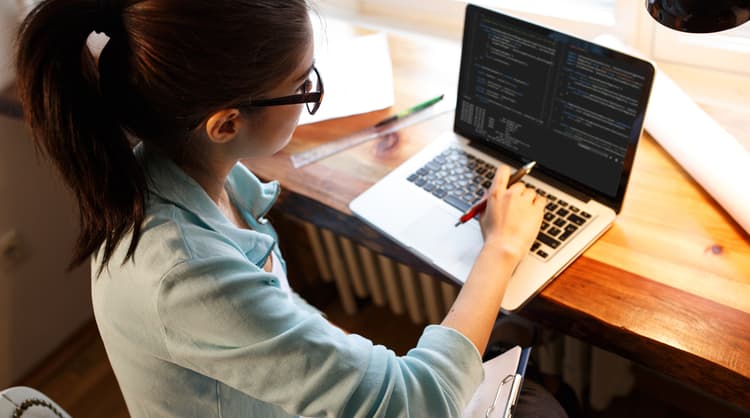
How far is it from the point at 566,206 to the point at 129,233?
0.61 meters

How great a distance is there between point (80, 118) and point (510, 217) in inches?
22.2

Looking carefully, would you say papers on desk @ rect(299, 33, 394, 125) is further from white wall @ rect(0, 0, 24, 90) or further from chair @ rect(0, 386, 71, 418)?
white wall @ rect(0, 0, 24, 90)

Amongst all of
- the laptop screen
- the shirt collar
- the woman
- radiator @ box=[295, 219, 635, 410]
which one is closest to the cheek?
the woman

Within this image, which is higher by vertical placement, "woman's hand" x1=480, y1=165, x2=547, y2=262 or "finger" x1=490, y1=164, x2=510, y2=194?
"finger" x1=490, y1=164, x2=510, y2=194

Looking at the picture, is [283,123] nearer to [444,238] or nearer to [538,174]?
[444,238]

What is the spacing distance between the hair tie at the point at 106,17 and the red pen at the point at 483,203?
0.54m

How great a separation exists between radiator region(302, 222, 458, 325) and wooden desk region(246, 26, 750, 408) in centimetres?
38

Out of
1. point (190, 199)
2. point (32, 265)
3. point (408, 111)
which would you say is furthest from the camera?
point (32, 265)

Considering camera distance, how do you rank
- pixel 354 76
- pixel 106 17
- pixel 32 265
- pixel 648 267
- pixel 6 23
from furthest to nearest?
pixel 32 265
pixel 6 23
pixel 354 76
pixel 648 267
pixel 106 17

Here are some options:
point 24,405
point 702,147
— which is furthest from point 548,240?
point 24,405

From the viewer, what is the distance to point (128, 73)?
0.78m

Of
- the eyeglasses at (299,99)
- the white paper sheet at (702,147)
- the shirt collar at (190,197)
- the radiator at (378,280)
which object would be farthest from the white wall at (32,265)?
the white paper sheet at (702,147)

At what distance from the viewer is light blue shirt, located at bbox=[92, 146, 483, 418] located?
783 millimetres

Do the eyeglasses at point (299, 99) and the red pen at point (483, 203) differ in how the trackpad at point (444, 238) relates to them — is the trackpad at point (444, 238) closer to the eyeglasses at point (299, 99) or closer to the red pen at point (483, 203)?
the red pen at point (483, 203)
